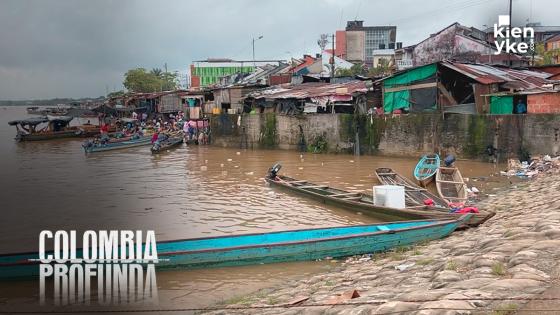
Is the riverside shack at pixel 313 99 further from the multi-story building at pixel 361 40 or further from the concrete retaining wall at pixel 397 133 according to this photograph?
the multi-story building at pixel 361 40

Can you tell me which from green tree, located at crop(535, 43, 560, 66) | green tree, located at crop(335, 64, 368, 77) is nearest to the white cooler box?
green tree, located at crop(535, 43, 560, 66)

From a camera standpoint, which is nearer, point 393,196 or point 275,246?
point 275,246

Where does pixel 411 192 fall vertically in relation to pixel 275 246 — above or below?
above

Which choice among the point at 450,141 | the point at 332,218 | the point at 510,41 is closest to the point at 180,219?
the point at 332,218

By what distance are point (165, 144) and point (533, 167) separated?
1859cm

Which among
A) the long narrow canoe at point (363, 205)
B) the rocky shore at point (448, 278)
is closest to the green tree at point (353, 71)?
the long narrow canoe at point (363, 205)

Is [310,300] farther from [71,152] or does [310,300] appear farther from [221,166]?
[71,152]

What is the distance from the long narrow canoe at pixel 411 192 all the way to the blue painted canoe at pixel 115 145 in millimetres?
17242

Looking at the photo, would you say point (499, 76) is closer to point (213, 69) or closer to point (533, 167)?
point (533, 167)

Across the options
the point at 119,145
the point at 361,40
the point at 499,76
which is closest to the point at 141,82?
the point at 361,40

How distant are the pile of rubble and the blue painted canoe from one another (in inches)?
795

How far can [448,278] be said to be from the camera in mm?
5285

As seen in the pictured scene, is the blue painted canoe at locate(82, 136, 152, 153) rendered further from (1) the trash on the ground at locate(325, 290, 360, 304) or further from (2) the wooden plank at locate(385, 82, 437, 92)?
(1) the trash on the ground at locate(325, 290, 360, 304)

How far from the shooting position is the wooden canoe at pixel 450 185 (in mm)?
11511
